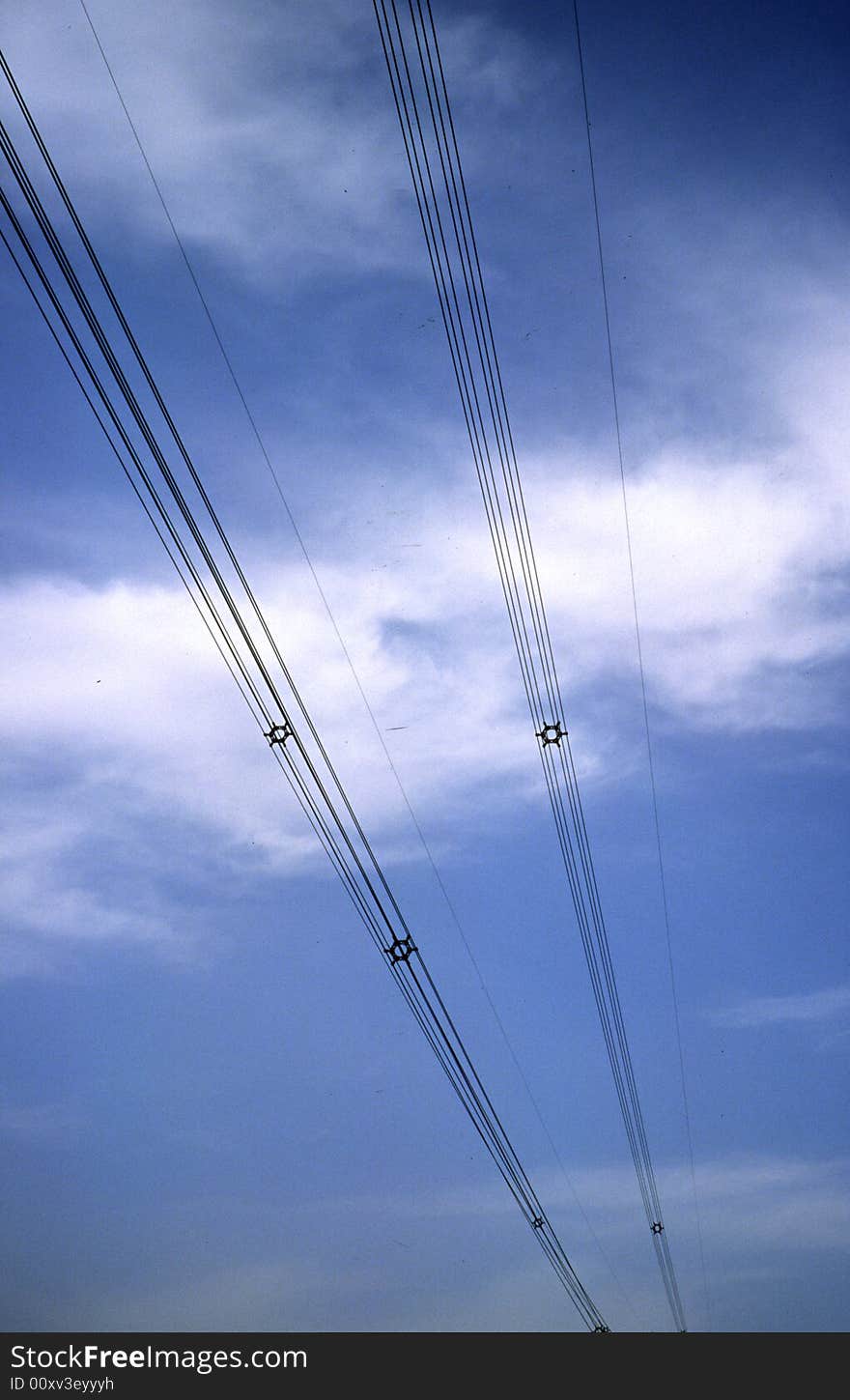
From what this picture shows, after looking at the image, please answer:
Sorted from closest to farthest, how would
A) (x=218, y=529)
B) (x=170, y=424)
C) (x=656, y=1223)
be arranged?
(x=170, y=424), (x=218, y=529), (x=656, y=1223)

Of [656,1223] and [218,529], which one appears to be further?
[656,1223]

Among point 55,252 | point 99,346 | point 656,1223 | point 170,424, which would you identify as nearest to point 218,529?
point 170,424

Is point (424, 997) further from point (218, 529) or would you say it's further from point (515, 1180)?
point (515, 1180)

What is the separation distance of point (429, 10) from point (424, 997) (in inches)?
588
